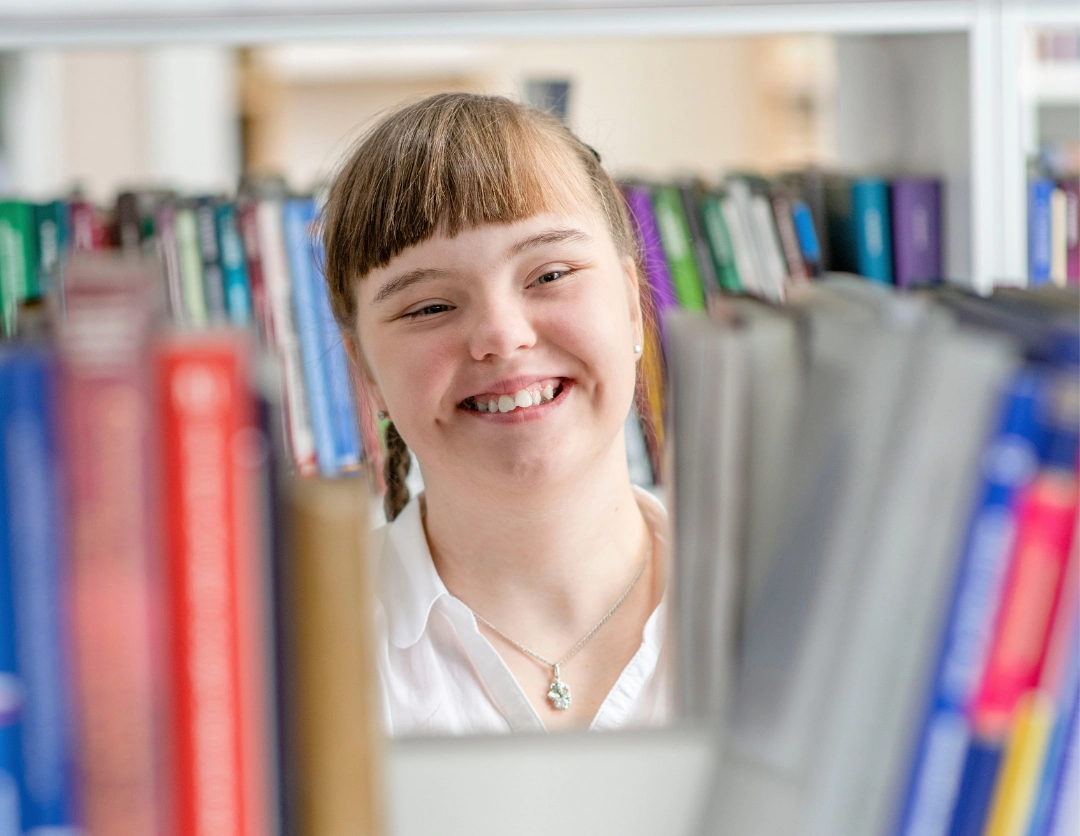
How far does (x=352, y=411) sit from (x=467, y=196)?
46 cm

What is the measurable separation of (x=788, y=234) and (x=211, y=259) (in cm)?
63

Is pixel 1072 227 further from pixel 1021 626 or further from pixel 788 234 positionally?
pixel 1021 626

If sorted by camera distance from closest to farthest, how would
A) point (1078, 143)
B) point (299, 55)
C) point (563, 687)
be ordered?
point (563, 687) < point (1078, 143) < point (299, 55)

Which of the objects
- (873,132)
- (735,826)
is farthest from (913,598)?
(873,132)

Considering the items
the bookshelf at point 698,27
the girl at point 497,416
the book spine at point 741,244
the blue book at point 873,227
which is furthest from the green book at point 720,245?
the girl at point 497,416

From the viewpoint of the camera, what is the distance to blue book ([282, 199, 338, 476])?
3.78 ft

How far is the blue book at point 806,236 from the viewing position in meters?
1.24

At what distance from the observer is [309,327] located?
1.18m

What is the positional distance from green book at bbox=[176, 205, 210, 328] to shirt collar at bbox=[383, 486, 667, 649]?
0.50 metres

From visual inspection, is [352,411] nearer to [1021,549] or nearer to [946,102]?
[946,102]

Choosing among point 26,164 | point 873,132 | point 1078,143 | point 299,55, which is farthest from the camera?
point 299,55

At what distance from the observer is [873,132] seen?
1.42 meters

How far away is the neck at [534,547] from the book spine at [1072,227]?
0.65 metres

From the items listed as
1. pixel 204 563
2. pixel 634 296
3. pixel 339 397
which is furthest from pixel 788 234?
pixel 204 563
